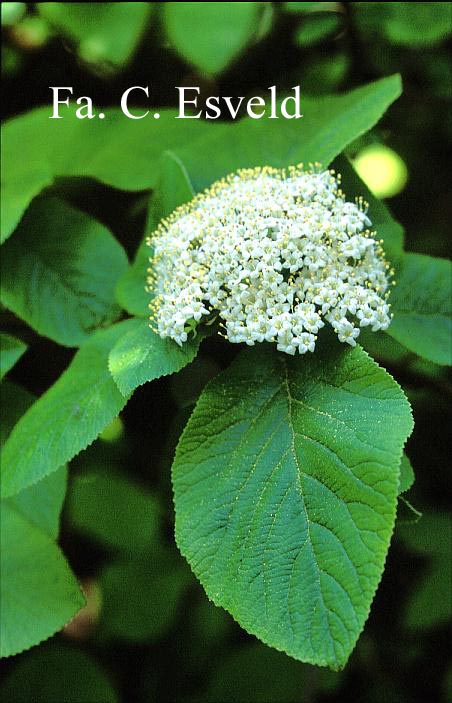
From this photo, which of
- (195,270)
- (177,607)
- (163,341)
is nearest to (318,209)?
(195,270)

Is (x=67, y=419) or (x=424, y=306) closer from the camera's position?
(x=67, y=419)

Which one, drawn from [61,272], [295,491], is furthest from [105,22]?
[295,491]

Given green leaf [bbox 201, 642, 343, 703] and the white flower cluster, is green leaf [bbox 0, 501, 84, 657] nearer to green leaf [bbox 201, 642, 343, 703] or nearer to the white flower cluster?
the white flower cluster

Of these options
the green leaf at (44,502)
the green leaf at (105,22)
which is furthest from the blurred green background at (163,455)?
the green leaf at (44,502)

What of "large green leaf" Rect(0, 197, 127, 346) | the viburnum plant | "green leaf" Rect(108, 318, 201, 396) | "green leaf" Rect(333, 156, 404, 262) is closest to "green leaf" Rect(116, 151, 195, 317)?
the viburnum plant

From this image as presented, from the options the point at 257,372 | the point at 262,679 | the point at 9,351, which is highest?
the point at 257,372

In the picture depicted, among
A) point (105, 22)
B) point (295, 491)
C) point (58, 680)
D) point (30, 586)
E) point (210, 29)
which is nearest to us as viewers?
point (295, 491)

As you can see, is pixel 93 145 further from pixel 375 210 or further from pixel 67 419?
pixel 67 419
